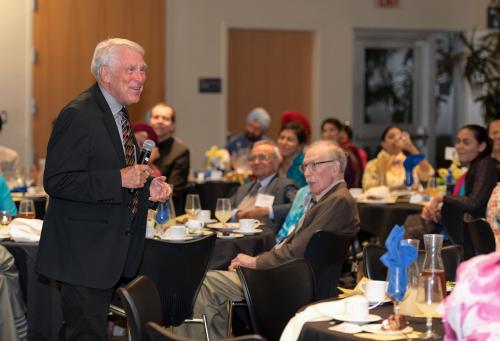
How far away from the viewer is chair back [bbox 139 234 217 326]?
4.68 m

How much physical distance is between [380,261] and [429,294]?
127cm

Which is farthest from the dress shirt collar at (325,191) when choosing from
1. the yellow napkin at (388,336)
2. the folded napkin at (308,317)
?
the yellow napkin at (388,336)

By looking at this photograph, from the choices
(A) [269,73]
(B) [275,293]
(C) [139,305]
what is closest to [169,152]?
(A) [269,73]

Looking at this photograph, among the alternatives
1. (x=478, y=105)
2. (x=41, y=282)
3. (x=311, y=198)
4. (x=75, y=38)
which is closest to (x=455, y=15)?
(x=478, y=105)

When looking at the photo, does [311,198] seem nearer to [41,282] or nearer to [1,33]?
[41,282]

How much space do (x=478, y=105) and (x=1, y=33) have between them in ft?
21.7

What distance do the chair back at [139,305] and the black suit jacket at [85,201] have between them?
56 centimetres

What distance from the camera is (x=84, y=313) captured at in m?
3.97

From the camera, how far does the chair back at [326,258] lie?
16.0 ft

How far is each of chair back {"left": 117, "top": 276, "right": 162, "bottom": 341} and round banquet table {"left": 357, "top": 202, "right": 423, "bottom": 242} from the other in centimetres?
429

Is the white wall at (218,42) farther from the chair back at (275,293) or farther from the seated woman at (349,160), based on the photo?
the chair back at (275,293)

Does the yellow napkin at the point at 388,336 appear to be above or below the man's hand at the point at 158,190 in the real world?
below

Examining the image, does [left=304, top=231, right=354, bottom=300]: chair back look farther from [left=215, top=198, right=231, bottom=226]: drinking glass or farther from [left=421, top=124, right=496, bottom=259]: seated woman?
[left=421, top=124, right=496, bottom=259]: seated woman

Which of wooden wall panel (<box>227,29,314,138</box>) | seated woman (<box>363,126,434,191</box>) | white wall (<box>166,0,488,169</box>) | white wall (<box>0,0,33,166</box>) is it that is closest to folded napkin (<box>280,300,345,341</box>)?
seated woman (<box>363,126,434,191</box>)
